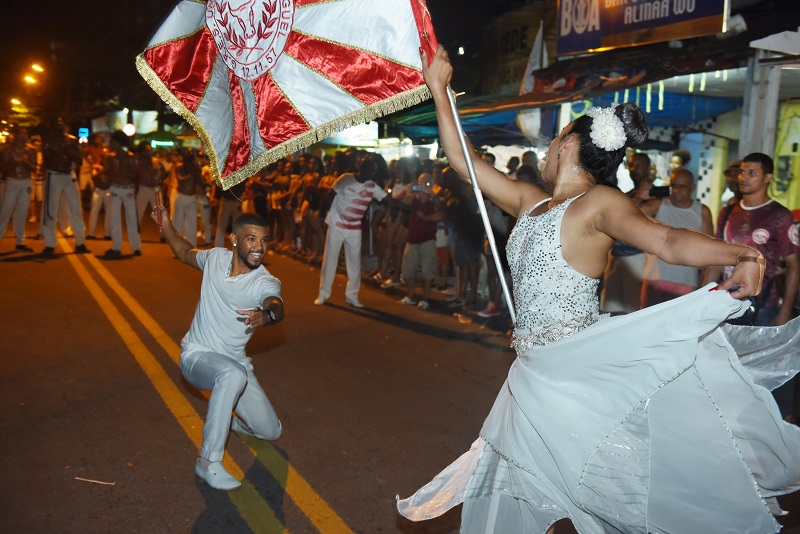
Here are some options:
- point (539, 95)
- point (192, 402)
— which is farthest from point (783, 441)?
point (539, 95)

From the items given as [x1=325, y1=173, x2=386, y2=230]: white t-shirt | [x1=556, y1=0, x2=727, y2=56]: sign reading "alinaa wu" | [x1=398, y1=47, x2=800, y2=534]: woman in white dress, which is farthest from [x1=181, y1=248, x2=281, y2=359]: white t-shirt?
[x1=556, y1=0, x2=727, y2=56]: sign reading "alinaa wu"

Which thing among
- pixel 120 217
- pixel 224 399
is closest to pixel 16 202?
pixel 120 217

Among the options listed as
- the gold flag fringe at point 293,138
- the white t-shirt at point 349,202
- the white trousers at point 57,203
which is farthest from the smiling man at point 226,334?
the white trousers at point 57,203

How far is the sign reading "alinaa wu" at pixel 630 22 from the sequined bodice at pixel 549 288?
26.9 feet

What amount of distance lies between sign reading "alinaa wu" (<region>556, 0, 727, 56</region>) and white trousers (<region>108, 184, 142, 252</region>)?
8.71 m

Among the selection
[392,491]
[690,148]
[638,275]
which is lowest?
[392,491]

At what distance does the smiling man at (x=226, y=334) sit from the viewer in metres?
4.80

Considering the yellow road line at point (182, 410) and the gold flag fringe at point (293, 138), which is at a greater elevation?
the gold flag fringe at point (293, 138)

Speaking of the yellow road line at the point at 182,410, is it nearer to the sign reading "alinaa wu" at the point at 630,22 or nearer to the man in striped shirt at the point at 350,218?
the man in striped shirt at the point at 350,218

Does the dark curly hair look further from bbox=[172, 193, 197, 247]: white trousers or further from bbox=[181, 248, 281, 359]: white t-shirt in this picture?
bbox=[172, 193, 197, 247]: white trousers

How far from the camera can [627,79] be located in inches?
397

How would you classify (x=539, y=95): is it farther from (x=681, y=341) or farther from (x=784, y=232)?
(x=681, y=341)

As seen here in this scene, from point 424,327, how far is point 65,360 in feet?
13.8

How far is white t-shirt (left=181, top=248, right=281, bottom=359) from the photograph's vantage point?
201 inches
